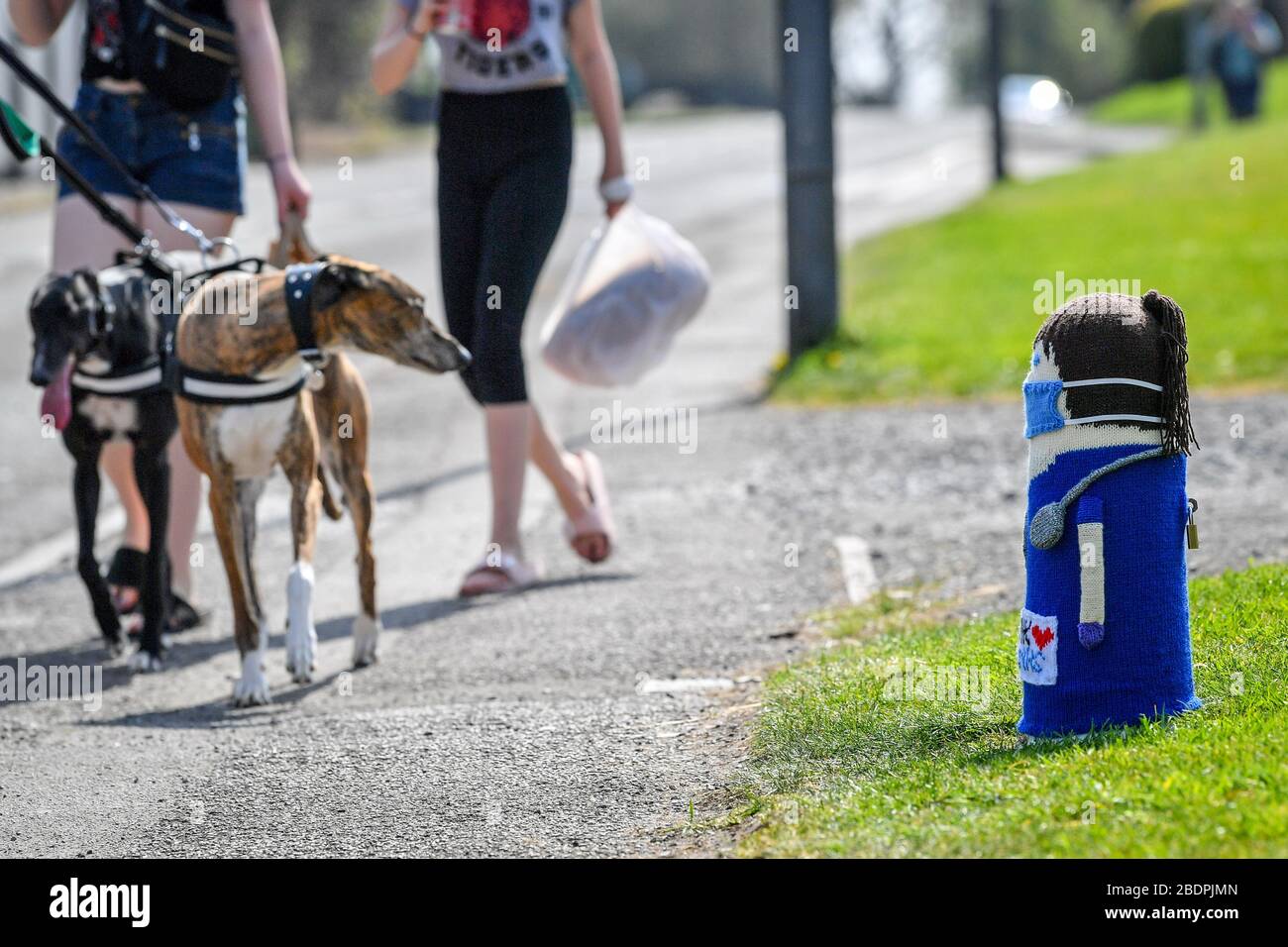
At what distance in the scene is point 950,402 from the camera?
10000mm

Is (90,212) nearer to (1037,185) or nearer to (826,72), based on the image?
(826,72)

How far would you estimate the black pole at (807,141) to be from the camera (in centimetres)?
1095

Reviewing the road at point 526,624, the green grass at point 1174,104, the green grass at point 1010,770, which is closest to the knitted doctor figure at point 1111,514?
the green grass at point 1010,770

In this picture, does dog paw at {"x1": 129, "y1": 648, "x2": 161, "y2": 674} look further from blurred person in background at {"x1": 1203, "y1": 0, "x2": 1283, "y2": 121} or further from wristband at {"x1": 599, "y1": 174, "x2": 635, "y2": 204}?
blurred person in background at {"x1": 1203, "y1": 0, "x2": 1283, "y2": 121}

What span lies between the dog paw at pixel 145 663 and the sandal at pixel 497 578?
1139 mm

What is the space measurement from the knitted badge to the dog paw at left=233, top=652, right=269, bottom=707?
8.21 ft

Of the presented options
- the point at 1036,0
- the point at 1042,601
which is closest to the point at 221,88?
the point at 1042,601

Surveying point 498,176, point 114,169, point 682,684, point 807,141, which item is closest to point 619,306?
point 498,176

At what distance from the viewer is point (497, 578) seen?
6.77 meters

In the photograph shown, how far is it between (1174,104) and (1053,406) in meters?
41.6

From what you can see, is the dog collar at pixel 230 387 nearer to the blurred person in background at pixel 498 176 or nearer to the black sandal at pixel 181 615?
the blurred person in background at pixel 498 176

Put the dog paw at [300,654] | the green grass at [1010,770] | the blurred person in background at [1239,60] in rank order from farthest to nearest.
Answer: the blurred person in background at [1239,60]
the dog paw at [300,654]
the green grass at [1010,770]

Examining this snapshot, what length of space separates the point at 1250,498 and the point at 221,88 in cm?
407

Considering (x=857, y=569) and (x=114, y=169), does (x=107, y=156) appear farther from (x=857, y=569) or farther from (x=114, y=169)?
(x=857, y=569)
